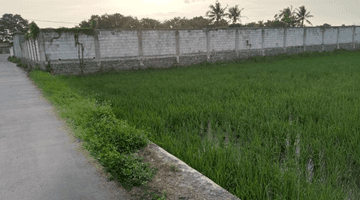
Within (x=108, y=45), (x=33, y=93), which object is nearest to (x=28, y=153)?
(x=33, y=93)

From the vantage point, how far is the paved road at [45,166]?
2.41m

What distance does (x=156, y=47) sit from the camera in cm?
1590

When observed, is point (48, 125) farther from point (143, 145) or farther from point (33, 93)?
point (33, 93)

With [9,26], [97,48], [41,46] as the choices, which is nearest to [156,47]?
[97,48]

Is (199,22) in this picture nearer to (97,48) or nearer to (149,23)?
(149,23)

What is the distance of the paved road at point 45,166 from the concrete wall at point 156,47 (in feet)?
29.3

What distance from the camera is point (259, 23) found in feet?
181

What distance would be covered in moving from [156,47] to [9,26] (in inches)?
2716

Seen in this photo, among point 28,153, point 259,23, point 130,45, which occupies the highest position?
point 259,23

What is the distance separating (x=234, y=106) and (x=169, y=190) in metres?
3.08

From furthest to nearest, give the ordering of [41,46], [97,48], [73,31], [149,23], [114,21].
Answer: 1. [149,23]
2. [114,21]
3. [97,48]
4. [73,31]
5. [41,46]

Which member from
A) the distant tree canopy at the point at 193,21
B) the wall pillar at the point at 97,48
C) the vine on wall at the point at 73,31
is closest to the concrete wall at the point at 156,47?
the wall pillar at the point at 97,48

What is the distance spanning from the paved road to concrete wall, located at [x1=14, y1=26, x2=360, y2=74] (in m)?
8.92

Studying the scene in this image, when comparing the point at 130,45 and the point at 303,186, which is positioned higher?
the point at 130,45
